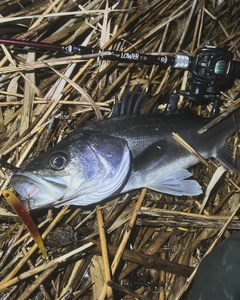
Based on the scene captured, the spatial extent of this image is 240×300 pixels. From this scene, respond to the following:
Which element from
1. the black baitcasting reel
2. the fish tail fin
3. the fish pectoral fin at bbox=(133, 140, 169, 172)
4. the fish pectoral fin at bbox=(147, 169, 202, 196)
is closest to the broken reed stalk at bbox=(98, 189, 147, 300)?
the fish pectoral fin at bbox=(147, 169, 202, 196)

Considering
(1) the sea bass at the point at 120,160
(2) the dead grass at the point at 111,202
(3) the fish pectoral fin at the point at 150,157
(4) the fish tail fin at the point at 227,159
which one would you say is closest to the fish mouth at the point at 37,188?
(1) the sea bass at the point at 120,160

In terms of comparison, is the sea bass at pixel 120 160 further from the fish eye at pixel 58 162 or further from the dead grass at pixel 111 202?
the dead grass at pixel 111 202

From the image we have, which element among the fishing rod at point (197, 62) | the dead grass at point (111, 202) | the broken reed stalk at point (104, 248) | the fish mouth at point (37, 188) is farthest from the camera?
the fishing rod at point (197, 62)

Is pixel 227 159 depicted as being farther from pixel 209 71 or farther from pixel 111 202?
pixel 111 202

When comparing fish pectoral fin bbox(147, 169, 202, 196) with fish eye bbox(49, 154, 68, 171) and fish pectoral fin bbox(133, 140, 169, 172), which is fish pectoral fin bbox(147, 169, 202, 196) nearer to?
fish pectoral fin bbox(133, 140, 169, 172)

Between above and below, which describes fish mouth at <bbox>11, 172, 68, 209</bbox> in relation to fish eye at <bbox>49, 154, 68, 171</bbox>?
below

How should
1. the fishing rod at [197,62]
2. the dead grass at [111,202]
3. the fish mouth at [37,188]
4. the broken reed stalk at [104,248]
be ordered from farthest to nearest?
the fishing rod at [197,62]
the dead grass at [111,202]
the broken reed stalk at [104,248]
the fish mouth at [37,188]

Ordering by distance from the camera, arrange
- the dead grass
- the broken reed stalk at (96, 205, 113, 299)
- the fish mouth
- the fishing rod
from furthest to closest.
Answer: the fishing rod < the dead grass < the broken reed stalk at (96, 205, 113, 299) < the fish mouth
